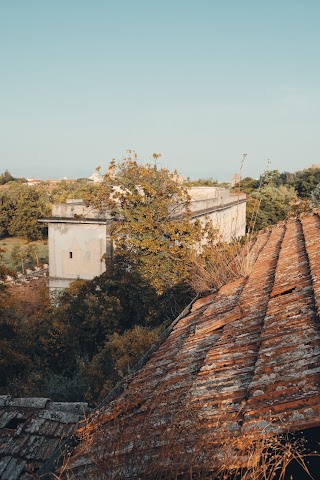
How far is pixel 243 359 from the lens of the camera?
143 inches

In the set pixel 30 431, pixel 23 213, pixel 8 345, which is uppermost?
pixel 23 213

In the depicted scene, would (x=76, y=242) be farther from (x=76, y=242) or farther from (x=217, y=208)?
(x=217, y=208)

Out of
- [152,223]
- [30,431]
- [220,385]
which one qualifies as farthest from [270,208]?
[220,385]

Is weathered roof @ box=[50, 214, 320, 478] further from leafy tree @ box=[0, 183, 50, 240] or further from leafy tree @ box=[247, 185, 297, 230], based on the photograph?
leafy tree @ box=[0, 183, 50, 240]

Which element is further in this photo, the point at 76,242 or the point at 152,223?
the point at 76,242

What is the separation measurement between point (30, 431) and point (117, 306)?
6950 mm

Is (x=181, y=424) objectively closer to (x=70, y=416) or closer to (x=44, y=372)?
(x=70, y=416)

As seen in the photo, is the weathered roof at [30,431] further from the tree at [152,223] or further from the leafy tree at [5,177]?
the leafy tree at [5,177]

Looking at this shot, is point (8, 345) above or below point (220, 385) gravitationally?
below

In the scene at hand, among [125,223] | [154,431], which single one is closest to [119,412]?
[154,431]

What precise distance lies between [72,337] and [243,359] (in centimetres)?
1006

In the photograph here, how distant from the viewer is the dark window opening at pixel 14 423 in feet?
20.8

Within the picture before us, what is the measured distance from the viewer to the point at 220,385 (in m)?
3.31

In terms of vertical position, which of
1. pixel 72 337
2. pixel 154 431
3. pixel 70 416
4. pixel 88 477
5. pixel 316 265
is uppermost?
pixel 316 265
